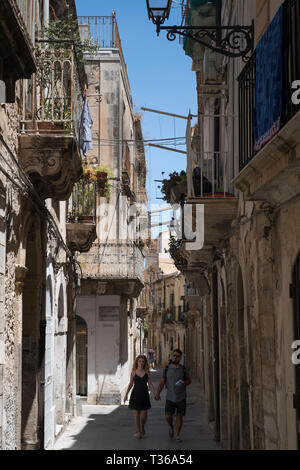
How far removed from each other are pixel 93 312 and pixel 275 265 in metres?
15.3

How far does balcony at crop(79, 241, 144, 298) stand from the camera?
73.9 ft

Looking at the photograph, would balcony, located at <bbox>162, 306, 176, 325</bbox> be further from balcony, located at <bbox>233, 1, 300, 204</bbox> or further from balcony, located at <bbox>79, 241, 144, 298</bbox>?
balcony, located at <bbox>233, 1, 300, 204</bbox>

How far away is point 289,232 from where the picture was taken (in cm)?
712

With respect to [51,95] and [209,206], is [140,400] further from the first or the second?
[51,95]

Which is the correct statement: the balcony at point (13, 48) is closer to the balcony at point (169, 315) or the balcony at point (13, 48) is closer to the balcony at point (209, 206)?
the balcony at point (209, 206)

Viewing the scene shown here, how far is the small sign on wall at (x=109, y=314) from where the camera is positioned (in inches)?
890

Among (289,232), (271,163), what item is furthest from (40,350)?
(271,163)

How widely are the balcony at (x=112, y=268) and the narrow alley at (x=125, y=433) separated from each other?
14.0 feet

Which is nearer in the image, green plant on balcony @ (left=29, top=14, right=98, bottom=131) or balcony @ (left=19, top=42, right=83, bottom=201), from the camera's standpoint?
balcony @ (left=19, top=42, right=83, bottom=201)

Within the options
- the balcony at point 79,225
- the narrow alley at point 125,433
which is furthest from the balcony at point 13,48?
the balcony at point 79,225

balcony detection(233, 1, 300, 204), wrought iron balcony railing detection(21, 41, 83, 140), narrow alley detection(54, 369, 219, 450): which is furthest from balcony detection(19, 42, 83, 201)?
narrow alley detection(54, 369, 219, 450)

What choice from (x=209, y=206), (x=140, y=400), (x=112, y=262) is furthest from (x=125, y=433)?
(x=112, y=262)

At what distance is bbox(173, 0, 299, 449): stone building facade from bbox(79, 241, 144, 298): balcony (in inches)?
346
